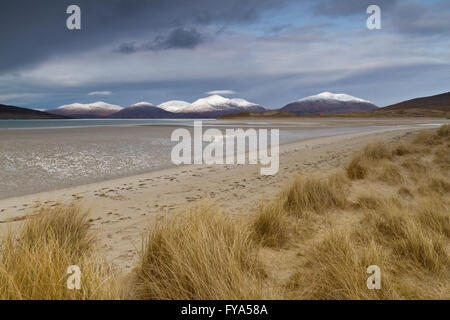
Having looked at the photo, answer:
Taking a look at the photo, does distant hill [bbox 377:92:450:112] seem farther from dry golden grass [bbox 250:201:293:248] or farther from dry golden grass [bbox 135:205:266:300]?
dry golden grass [bbox 135:205:266:300]

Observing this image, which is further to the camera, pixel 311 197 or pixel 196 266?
pixel 311 197

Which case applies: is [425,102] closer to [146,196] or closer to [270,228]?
[146,196]

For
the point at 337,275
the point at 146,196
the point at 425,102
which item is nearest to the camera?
the point at 337,275

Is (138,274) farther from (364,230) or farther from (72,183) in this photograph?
(72,183)

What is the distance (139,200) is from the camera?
588 centimetres

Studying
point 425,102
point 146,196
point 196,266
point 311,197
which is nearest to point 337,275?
point 196,266

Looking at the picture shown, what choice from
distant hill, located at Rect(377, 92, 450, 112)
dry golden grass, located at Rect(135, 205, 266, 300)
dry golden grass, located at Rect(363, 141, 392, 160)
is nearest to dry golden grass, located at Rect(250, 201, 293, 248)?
dry golden grass, located at Rect(135, 205, 266, 300)

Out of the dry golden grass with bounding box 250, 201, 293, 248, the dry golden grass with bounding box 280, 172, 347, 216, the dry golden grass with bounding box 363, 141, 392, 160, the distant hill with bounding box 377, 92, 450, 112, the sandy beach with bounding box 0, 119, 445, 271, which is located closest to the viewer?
the dry golden grass with bounding box 250, 201, 293, 248

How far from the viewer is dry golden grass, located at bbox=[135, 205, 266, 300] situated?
2158mm

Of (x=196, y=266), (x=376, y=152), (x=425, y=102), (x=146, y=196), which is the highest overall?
(x=425, y=102)

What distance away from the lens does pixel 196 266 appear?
7.77 ft

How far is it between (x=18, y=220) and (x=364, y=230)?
19.0ft

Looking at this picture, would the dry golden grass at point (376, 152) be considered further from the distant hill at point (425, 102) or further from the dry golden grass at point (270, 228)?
the distant hill at point (425, 102)
